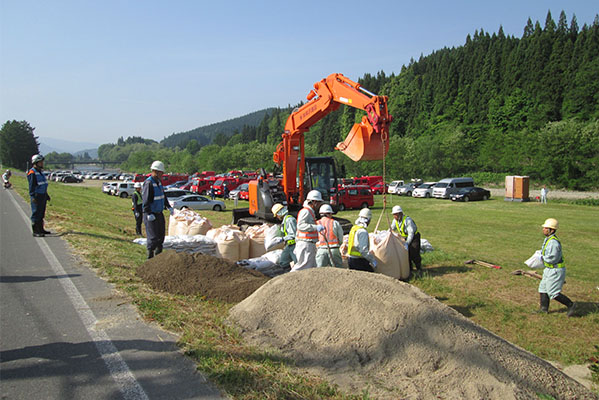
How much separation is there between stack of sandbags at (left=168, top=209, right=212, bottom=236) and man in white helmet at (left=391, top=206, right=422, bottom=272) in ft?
15.9

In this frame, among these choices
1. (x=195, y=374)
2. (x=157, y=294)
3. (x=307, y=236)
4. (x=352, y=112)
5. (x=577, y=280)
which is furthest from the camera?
(x=352, y=112)

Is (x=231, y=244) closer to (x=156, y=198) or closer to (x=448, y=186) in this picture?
(x=156, y=198)

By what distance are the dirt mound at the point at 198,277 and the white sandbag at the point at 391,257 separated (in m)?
2.88

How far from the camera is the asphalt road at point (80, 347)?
343cm

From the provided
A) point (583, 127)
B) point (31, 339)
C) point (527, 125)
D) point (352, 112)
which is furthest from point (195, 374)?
point (352, 112)

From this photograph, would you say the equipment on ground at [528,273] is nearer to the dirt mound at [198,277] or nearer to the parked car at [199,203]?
the dirt mound at [198,277]

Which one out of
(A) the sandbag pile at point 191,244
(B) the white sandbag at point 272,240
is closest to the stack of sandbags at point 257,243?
(B) the white sandbag at point 272,240

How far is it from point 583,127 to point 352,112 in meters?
65.6

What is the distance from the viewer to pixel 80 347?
4.17m

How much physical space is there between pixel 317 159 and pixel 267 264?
671 centimetres

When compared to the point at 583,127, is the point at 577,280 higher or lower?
lower

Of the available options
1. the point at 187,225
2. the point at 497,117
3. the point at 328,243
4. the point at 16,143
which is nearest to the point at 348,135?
the point at 328,243

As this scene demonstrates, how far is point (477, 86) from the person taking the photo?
87938mm

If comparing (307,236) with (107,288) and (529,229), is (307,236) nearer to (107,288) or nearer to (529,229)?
(107,288)
